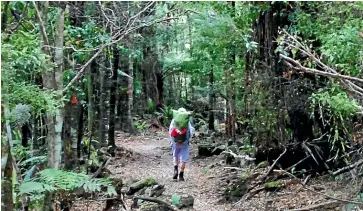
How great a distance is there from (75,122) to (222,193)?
2665 millimetres

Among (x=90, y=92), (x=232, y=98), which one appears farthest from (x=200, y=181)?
(x=232, y=98)

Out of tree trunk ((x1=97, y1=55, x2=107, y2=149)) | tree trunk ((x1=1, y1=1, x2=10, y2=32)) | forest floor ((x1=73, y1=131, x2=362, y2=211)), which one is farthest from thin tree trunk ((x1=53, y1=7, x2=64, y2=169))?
tree trunk ((x1=97, y1=55, x2=107, y2=149))

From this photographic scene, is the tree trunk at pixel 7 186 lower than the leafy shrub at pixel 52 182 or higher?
higher

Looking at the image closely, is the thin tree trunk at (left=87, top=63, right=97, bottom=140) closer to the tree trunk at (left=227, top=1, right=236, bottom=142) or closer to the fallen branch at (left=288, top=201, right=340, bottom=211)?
the tree trunk at (left=227, top=1, right=236, bottom=142)

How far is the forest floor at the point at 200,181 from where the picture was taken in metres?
6.25

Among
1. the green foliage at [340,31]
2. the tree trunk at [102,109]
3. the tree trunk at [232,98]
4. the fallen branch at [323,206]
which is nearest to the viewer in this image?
the green foliage at [340,31]

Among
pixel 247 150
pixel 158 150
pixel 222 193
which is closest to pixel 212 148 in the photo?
pixel 158 150

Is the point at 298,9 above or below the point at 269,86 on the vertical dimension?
above

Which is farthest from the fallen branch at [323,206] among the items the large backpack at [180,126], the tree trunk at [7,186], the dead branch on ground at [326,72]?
the large backpack at [180,126]

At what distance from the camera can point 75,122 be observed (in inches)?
298

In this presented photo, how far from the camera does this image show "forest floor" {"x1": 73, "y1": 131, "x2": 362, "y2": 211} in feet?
20.5

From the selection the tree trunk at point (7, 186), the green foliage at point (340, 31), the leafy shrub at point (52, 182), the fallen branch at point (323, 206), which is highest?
the green foliage at point (340, 31)

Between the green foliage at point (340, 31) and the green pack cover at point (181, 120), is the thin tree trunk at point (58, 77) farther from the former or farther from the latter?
the green pack cover at point (181, 120)

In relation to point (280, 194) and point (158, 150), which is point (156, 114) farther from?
point (280, 194)
